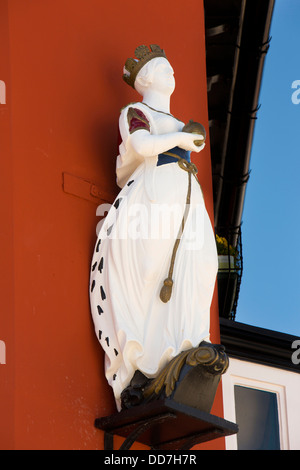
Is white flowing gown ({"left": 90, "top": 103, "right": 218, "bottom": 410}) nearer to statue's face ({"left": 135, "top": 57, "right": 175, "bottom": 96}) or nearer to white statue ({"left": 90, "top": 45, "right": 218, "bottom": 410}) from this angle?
white statue ({"left": 90, "top": 45, "right": 218, "bottom": 410})

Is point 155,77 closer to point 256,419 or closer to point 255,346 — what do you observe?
point 255,346

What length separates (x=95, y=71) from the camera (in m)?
5.83

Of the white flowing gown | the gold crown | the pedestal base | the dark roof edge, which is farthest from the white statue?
the dark roof edge

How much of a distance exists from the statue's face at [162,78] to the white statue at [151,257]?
0.17 meters

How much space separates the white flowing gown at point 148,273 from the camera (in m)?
5.16

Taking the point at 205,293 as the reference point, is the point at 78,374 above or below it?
below

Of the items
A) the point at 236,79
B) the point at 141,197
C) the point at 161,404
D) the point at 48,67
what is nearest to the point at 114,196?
the point at 141,197

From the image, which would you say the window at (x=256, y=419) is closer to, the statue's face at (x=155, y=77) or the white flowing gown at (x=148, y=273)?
the white flowing gown at (x=148, y=273)

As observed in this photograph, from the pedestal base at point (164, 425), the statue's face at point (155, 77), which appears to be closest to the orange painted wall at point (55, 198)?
the pedestal base at point (164, 425)

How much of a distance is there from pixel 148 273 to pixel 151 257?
75mm

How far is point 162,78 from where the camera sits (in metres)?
5.68

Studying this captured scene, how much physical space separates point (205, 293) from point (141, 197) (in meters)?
Result: 0.54
